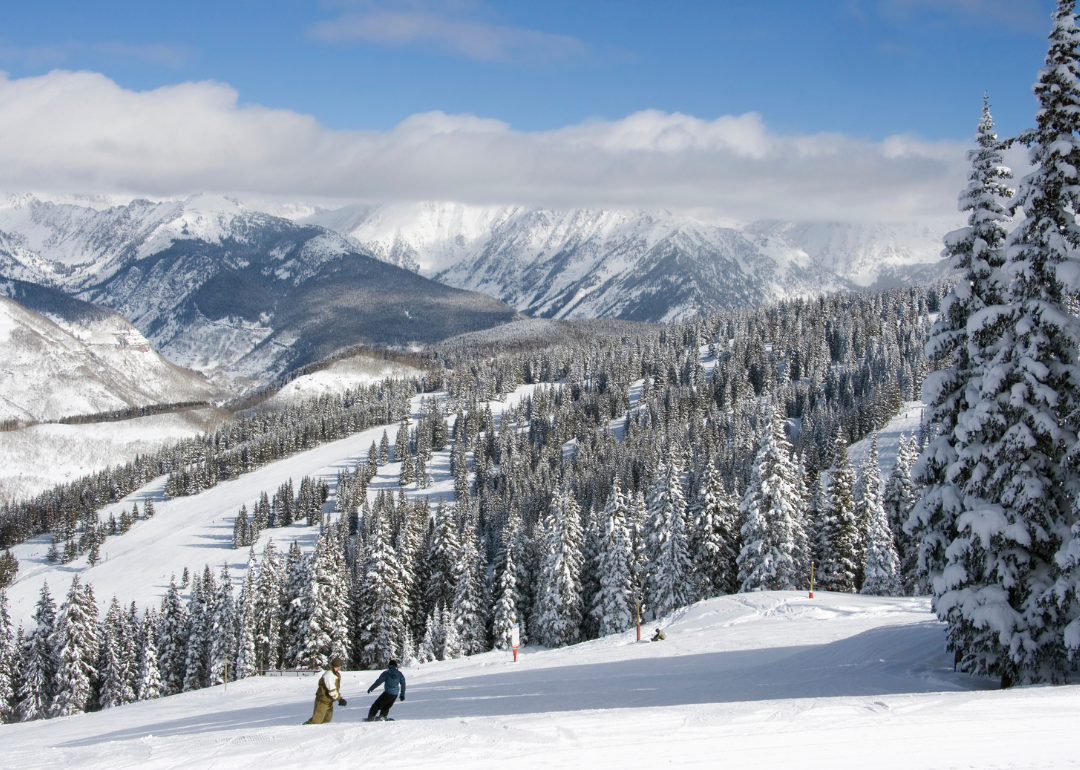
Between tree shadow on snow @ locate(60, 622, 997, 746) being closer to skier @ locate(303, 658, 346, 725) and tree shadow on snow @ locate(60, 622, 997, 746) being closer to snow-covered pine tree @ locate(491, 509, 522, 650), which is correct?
skier @ locate(303, 658, 346, 725)

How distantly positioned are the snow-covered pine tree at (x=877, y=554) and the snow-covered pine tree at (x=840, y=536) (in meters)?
1.17

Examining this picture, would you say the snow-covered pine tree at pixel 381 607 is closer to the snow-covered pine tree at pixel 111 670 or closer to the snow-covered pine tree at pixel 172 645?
the snow-covered pine tree at pixel 172 645

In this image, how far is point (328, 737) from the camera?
15344 millimetres

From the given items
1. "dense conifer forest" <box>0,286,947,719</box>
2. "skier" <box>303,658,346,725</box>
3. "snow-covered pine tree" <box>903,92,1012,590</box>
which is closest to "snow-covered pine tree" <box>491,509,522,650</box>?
"dense conifer forest" <box>0,286,947,719</box>

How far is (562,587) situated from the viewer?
5578 centimetres

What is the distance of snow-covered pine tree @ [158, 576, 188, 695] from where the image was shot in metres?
69.2

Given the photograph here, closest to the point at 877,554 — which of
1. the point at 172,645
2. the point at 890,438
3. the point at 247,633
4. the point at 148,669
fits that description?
the point at 247,633

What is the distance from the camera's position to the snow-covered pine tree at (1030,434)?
653 inches

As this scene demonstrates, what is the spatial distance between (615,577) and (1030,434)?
130 feet

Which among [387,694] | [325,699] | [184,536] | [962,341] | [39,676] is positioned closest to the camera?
[387,694]

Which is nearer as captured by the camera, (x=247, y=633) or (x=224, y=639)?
(x=247, y=633)

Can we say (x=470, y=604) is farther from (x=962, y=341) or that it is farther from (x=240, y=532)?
(x=240, y=532)

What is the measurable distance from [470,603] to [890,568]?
32015 mm

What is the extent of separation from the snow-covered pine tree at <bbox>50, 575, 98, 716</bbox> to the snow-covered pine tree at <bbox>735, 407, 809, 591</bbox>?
5419 centimetres
